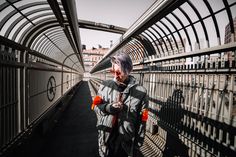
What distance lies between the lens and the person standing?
1.99 metres

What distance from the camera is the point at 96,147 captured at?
4062 mm

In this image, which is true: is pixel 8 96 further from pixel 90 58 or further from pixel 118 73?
pixel 90 58

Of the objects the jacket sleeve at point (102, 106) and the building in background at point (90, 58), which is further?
the building in background at point (90, 58)

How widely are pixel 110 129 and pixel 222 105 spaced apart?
1.94m

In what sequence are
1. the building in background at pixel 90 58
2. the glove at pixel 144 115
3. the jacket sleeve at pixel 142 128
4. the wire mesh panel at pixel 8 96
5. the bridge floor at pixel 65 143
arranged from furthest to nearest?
1. the building in background at pixel 90 58
2. the bridge floor at pixel 65 143
3. the wire mesh panel at pixel 8 96
4. the jacket sleeve at pixel 142 128
5. the glove at pixel 144 115

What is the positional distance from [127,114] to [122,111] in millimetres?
85

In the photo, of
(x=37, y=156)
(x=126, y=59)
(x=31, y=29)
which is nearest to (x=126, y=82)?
(x=126, y=59)

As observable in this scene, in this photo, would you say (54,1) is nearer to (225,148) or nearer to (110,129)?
(110,129)

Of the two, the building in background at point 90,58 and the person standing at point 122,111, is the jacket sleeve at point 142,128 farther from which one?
the building in background at point 90,58

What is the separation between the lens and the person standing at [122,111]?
1.99 m

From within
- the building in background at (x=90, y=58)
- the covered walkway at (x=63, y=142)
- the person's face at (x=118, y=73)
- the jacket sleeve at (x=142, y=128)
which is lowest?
the covered walkway at (x=63, y=142)

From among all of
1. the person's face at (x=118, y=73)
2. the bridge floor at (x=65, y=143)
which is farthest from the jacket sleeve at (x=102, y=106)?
the bridge floor at (x=65, y=143)

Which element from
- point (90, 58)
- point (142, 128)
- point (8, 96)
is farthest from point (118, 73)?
point (90, 58)

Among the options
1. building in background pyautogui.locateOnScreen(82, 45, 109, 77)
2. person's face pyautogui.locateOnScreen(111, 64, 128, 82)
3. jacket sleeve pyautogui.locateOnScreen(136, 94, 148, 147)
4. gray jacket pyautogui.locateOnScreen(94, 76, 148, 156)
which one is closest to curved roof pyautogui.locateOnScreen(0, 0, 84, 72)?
person's face pyautogui.locateOnScreen(111, 64, 128, 82)
